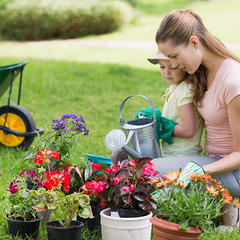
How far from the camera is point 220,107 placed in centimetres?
260

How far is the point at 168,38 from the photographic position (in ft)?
8.21

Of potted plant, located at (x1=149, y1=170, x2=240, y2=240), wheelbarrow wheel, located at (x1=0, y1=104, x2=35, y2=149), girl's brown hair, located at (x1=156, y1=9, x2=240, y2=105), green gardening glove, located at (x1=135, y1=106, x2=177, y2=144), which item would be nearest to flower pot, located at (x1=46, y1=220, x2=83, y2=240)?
potted plant, located at (x1=149, y1=170, x2=240, y2=240)

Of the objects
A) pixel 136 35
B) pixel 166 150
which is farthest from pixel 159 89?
pixel 136 35

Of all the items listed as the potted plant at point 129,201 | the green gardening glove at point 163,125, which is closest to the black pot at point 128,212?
the potted plant at point 129,201

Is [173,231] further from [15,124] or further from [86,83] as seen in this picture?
[86,83]

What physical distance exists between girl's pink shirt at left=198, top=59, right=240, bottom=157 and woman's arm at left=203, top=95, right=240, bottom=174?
0.05 m

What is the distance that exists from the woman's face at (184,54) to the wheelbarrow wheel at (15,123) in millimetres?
2119

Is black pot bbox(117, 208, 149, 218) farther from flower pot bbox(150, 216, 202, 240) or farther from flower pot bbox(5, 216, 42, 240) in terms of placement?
flower pot bbox(5, 216, 42, 240)

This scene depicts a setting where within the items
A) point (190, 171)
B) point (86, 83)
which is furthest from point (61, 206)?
point (86, 83)

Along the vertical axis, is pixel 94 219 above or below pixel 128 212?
below

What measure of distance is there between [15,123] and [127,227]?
2521 millimetres

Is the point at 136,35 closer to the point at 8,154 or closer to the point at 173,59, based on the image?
the point at 8,154

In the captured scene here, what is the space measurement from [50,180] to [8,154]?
208 cm

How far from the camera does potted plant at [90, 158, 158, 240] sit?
216 cm
